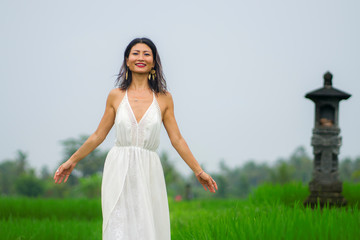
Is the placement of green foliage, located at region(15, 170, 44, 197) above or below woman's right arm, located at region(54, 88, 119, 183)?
below

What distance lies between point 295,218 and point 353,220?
60 cm

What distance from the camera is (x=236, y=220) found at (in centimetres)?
423

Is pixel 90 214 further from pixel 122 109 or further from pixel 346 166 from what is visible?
pixel 346 166

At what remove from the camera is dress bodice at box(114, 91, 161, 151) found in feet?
11.3

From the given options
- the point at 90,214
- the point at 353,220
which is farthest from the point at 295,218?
the point at 90,214

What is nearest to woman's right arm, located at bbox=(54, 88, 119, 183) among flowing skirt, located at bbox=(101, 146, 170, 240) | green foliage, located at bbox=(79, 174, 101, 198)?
flowing skirt, located at bbox=(101, 146, 170, 240)

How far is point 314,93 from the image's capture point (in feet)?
28.3

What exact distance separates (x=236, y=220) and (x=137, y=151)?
146cm

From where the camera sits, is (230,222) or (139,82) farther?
(230,222)

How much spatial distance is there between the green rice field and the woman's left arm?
0.48 metres

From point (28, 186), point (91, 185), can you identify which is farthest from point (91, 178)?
point (28, 186)

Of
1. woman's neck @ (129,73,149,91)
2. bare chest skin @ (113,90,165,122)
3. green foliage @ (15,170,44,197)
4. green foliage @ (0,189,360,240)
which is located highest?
woman's neck @ (129,73,149,91)

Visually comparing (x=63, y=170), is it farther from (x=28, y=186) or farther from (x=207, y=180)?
(x=28, y=186)

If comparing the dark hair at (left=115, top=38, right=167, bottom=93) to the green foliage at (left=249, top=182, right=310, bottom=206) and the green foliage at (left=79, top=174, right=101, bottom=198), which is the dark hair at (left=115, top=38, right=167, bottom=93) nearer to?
the green foliage at (left=249, top=182, right=310, bottom=206)
